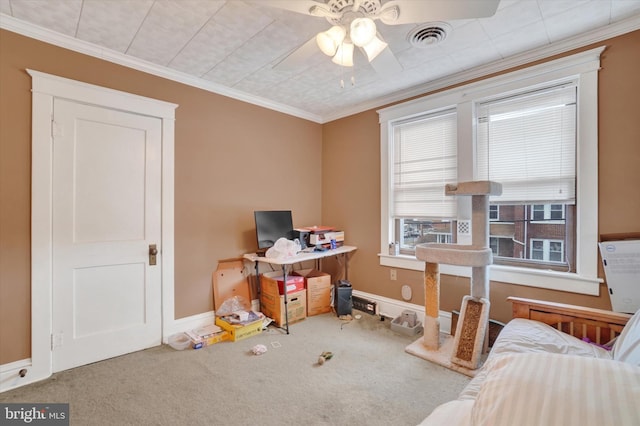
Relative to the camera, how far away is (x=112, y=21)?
81.3 inches

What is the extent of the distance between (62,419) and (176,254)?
4.61 ft

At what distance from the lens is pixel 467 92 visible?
285 centimetres

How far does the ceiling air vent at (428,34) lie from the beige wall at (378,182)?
1.24m

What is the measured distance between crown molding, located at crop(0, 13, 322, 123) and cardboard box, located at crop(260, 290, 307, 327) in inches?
89.6

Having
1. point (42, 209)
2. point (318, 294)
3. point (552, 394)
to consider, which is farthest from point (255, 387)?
point (42, 209)

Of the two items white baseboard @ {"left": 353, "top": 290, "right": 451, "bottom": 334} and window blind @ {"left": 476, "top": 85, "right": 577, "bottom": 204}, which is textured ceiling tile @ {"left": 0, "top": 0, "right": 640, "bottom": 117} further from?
white baseboard @ {"left": 353, "top": 290, "right": 451, "bottom": 334}

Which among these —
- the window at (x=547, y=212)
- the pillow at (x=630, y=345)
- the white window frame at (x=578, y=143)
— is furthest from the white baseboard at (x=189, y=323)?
the window at (x=547, y=212)

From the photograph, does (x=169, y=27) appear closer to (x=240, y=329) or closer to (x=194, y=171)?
(x=194, y=171)

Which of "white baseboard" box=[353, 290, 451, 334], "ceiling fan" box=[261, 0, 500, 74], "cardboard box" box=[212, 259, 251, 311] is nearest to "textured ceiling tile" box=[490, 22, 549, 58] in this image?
"ceiling fan" box=[261, 0, 500, 74]

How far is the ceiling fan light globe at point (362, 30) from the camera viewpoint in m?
1.52

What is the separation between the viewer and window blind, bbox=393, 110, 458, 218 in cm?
305

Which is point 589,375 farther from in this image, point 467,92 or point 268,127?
point 268,127

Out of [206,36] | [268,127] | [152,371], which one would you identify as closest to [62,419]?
[152,371]

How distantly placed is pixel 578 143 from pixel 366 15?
1.98m
